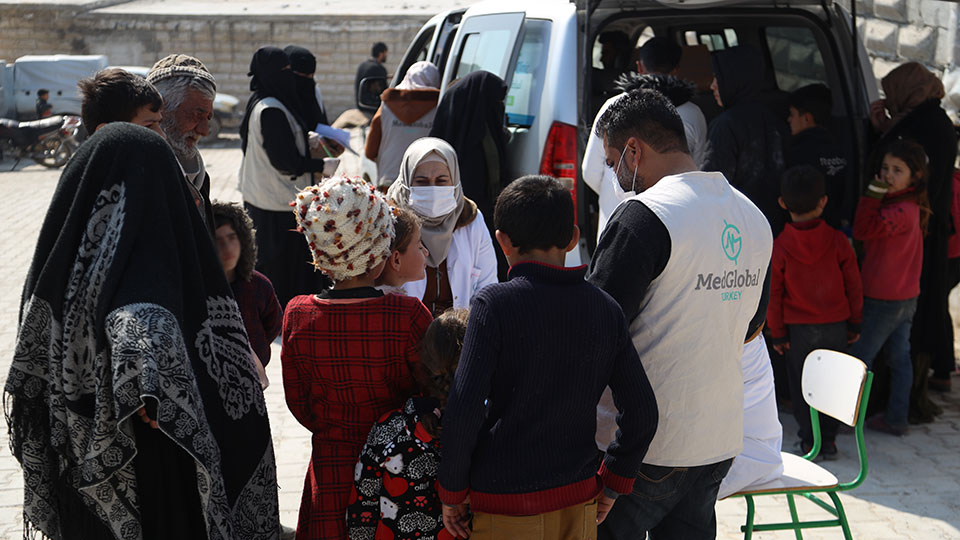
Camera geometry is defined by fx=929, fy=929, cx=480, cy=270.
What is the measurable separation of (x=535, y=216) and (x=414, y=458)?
0.75m

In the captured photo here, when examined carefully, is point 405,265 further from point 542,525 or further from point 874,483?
point 874,483

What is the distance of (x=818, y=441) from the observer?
3.79 m

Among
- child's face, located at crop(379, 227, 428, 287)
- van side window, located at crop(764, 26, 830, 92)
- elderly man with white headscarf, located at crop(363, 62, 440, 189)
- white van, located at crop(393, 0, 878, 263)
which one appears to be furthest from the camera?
van side window, located at crop(764, 26, 830, 92)

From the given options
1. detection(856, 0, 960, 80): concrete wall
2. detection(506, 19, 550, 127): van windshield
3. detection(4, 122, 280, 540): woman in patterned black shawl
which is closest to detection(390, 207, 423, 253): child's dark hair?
detection(4, 122, 280, 540): woman in patterned black shawl

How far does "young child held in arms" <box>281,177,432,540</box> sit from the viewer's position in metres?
2.64

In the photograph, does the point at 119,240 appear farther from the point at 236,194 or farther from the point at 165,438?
the point at 236,194

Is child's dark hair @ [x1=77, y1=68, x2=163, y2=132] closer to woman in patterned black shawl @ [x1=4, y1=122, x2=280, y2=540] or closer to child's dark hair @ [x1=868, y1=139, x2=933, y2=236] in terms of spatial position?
woman in patterned black shawl @ [x1=4, y1=122, x2=280, y2=540]

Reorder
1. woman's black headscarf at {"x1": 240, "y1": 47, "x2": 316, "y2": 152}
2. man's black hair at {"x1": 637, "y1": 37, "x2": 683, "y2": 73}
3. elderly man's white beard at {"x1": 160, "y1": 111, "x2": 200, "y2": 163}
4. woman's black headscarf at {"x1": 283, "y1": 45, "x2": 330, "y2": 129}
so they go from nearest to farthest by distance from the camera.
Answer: elderly man's white beard at {"x1": 160, "y1": 111, "x2": 200, "y2": 163}, man's black hair at {"x1": 637, "y1": 37, "x2": 683, "y2": 73}, woman's black headscarf at {"x1": 240, "y1": 47, "x2": 316, "y2": 152}, woman's black headscarf at {"x1": 283, "y1": 45, "x2": 330, "y2": 129}

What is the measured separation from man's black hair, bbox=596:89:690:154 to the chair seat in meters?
1.20

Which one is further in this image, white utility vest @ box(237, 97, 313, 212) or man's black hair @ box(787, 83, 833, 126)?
white utility vest @ box(237, 97, 313, 212)

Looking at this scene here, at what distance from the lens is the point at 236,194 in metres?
14.3

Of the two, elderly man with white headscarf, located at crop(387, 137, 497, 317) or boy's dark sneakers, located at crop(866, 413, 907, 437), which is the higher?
elderly man with white headscarf, located at crop(387, 137, 497, 317)

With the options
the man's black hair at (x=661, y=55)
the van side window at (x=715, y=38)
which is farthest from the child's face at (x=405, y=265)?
the van side window at (x=715, y=38)

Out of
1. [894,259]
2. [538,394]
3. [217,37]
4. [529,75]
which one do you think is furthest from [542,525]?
[217,37]
